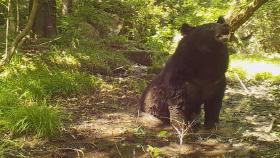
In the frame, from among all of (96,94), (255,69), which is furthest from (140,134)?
(255,69)

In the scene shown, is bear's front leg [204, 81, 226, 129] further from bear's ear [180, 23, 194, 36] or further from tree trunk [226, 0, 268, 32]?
tree trunk [226, 0, 268, 32]

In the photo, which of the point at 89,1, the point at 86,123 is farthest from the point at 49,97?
the point at 89,1

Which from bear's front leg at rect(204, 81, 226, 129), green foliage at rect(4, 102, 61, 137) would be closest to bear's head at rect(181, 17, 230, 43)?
bear's front leg at rect(204, 81, 226, 129)

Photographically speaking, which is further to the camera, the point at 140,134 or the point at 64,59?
the point at 64,59

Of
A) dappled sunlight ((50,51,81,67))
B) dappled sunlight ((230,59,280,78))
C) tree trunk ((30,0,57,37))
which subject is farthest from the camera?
dappled sunlight ((230,59,280,78))

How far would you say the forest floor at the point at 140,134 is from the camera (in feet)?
15.6

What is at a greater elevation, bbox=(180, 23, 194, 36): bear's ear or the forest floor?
bbox=(180, 23, 194, 36): bear's ear

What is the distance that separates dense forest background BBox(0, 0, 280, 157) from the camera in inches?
196

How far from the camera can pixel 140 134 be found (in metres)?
5.54

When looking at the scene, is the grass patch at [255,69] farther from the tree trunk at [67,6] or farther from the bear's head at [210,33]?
the bear's head at [210,33]

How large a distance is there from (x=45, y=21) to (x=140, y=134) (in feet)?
18.7

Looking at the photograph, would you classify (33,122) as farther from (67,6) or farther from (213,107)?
(67,6)

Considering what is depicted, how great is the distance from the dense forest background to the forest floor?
0.04ft

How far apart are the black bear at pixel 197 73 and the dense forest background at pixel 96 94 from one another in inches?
14.5
